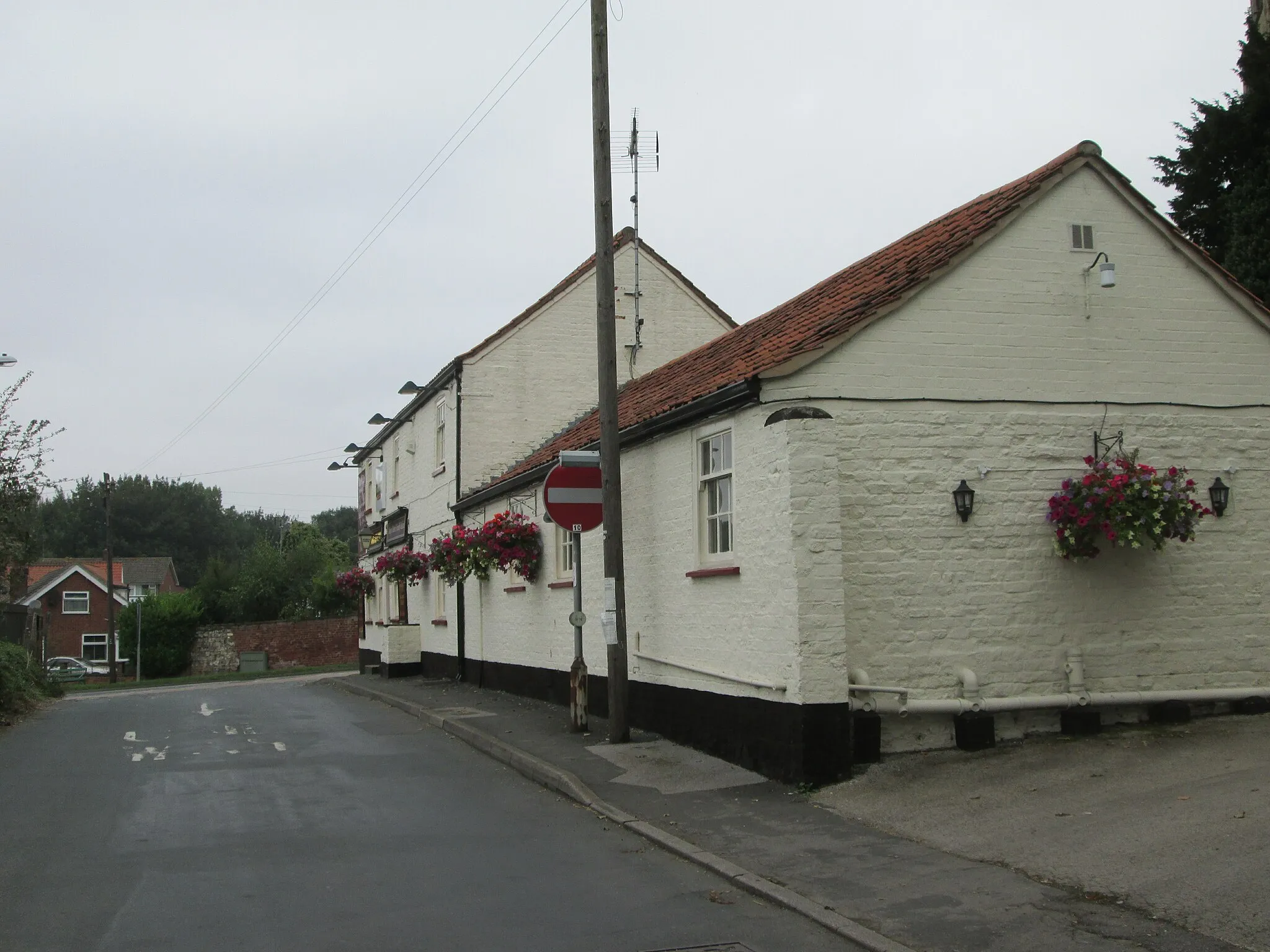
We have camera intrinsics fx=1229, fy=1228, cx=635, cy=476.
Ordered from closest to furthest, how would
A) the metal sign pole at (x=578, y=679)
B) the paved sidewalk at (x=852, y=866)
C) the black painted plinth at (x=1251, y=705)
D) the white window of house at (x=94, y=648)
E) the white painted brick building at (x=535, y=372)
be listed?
the paved sidewalk at (x=852, y=866)
the black painted plinth at (x=1251, y=705)
the metal sign pole at (x=578, y=679)
the white painted brick building at (x=535, y=372)
the white window of house at (x=94, y=648)

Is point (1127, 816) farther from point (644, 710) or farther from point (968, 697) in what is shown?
point (644, 710)

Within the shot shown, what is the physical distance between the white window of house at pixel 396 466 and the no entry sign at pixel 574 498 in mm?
17777

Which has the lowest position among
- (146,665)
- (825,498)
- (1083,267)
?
(146,665)

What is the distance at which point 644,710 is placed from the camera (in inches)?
538

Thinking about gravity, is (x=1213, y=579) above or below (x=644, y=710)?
above

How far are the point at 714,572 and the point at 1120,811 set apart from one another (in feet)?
14.7

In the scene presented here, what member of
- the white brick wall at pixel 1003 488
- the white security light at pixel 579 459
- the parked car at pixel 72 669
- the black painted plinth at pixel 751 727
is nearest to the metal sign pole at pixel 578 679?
the black painted plinth at pixel 751 727

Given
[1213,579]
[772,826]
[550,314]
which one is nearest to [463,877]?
[772,826]

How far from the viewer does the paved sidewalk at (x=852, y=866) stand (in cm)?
600

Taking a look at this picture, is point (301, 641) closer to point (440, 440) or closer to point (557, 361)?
point (440, 440)

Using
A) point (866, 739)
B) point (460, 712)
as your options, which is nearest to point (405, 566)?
point (460, 712)

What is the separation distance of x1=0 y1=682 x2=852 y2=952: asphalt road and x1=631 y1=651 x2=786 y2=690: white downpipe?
192cm

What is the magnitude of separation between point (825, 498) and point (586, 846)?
355 centimetres

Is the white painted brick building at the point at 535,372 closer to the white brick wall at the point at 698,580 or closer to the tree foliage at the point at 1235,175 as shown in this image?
the white brick wall at the point at 698,580
